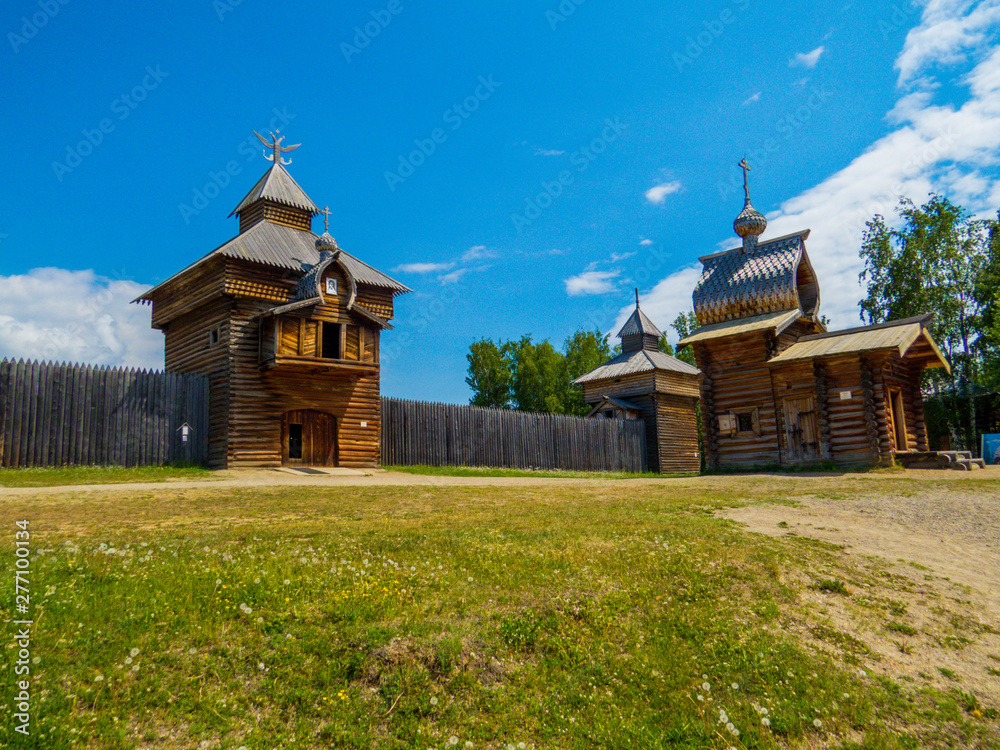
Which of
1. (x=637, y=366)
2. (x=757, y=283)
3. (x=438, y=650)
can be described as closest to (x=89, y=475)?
(x=438, y=650)

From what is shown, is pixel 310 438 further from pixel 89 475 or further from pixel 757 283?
pixel 757 283

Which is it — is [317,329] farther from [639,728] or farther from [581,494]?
[639,728]

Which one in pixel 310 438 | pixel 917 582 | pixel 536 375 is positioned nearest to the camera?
pixel 917 582

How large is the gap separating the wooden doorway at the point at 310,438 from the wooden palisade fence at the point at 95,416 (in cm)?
293

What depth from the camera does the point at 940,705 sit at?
4746mm

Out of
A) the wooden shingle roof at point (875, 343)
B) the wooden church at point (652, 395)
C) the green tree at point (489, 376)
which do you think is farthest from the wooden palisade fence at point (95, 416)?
the green tree at point (489, 376)

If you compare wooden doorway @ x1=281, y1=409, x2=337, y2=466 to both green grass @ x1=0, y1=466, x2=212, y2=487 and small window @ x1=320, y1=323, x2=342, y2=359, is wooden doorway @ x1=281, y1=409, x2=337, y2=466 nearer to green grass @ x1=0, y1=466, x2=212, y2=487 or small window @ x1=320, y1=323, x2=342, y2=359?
small window @ x1=320, y1=323, x2=342, y2=359

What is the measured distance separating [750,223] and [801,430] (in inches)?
364

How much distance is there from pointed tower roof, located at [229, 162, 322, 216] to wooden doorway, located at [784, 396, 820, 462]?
21048 mm

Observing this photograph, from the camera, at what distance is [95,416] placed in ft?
60.6

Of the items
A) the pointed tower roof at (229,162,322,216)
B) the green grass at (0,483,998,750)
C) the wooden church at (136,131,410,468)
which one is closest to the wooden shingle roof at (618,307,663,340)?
the wooden church at (136,131,410,468)

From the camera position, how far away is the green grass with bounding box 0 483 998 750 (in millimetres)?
4277

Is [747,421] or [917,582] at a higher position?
[747,421]

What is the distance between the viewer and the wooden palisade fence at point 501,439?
961 inches
